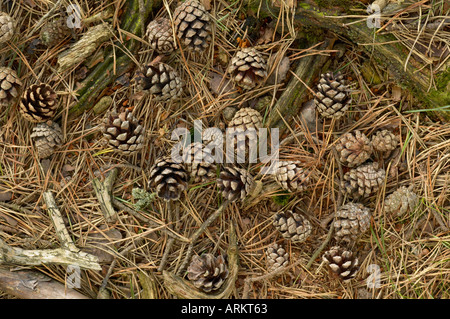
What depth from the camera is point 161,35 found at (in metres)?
1.83

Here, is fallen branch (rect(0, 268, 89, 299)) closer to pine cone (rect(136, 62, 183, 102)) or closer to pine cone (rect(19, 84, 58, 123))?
pine cone (rect(19, 84, 58, 123))

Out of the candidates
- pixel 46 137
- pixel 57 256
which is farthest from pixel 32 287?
pixel 46 137

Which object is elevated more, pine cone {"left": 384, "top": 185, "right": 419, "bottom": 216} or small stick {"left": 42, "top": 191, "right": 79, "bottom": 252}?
pine cone {"left": 384, "top": 185, "right": 419, "bottom": 216}

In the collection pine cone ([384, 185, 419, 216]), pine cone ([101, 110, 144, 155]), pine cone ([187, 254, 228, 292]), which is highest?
pine cone ([101, 110, 144, 155])

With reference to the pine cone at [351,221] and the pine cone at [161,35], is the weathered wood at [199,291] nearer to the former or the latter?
the pine cone at [351,221]

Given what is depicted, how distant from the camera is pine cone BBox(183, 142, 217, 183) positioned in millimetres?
1828

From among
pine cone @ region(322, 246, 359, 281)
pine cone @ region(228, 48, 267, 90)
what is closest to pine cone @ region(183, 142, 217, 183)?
pine cone @ region(228, 48, 267, 90)

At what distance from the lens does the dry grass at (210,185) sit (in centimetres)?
183

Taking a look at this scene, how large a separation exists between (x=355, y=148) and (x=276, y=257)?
0.68 meters

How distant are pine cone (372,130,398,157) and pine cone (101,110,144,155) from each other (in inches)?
47.3

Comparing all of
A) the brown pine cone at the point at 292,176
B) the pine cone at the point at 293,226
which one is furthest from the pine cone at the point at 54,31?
the pine cone at the point at 293,226

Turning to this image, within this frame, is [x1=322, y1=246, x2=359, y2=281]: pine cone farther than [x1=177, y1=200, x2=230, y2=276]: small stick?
No
